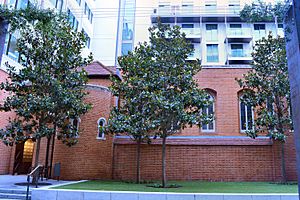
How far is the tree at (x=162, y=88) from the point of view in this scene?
11.1 m

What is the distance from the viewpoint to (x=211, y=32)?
38438mm

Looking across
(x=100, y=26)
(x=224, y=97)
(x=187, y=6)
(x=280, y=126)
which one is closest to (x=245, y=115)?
(x=224, y=97)

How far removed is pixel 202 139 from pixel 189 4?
30141 mm

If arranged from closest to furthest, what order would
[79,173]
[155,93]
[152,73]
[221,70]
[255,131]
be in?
[155,93] → [152,73] → [255,131] → [79,173] → [221,70]

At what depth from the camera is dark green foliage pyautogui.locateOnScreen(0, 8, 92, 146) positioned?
37.8ft

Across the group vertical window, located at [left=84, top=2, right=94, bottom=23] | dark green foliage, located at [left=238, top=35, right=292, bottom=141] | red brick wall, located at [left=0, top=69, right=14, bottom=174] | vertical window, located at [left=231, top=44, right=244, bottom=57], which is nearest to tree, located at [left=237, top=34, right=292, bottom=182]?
dark green foliage, located at [left=238, top=35, right=292, bottom=141]

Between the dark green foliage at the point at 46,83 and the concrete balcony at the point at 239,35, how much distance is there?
28.6 m

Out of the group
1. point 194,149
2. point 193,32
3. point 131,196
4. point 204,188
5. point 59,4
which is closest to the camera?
point 131,196

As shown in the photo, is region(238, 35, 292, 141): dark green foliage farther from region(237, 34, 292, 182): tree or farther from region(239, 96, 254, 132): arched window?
region(239, 96, 254, 132): arched window

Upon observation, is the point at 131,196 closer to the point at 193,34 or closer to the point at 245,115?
the point at 245,115

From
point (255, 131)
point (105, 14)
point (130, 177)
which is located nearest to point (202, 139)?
point (255, 131)

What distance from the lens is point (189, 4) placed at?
131 ft

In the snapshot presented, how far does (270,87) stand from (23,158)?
15.5 metres

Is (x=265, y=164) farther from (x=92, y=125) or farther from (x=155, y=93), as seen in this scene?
(x=92, y=125)
